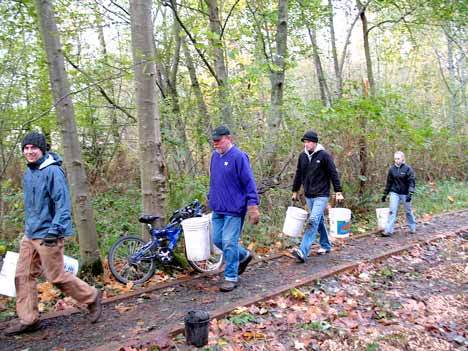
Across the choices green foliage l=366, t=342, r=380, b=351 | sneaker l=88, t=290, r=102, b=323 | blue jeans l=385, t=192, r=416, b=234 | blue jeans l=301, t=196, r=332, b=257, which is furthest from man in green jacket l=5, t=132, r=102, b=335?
blue jeans l=385, t=192, r=416, b=234

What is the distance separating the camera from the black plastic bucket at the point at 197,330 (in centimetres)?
424

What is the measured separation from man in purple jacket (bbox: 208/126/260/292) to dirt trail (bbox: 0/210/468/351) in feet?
1.39

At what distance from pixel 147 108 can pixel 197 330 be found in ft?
11.7

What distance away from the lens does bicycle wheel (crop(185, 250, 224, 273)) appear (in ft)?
22.0

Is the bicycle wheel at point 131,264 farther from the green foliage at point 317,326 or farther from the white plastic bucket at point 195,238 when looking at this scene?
the green foliage at point 317,326

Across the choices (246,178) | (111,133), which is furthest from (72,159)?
(111,133)

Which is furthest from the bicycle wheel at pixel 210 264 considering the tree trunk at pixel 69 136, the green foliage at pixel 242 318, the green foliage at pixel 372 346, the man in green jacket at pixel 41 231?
the green foliage at pixel 372 346

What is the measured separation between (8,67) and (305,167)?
6.08 m

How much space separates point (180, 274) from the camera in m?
6.68

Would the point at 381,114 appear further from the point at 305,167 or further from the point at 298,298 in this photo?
the point at 298,298

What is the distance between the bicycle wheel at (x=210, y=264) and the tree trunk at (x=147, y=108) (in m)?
0.88

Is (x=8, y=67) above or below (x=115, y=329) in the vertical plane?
above

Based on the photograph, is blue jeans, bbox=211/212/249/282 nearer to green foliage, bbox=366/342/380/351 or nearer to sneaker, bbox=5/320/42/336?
green foliage, bbox=366/342/380/351

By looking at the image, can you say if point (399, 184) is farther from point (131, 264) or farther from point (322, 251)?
point (131, 264)
